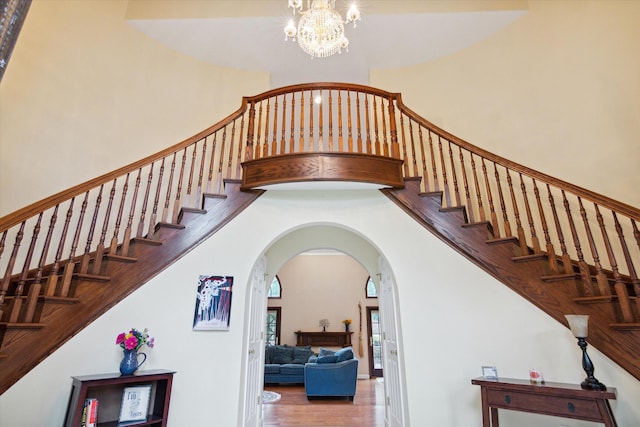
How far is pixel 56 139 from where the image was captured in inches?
142

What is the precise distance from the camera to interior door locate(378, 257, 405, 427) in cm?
356

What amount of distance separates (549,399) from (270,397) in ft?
17.7

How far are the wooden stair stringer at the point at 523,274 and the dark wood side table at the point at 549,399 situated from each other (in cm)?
35

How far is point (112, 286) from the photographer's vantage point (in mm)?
2928

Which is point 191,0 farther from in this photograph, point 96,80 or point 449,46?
point 449,46

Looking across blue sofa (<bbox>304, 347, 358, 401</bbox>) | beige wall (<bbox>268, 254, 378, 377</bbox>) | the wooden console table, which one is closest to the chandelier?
blue sofa (<bbox>304, 347, 358, 401</bbox>)

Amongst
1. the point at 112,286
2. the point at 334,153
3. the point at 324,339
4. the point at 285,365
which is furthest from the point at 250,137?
the point at 324,339

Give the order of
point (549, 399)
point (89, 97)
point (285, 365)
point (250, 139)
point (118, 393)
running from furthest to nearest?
point (285, 365) < point (89, 97) < point (250, 139) < point (118, 393) < point (549, 399)

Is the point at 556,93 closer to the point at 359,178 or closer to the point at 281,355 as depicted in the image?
the point at 359,178

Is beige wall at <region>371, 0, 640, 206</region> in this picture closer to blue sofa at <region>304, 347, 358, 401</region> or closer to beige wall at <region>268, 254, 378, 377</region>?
blue sofa at <region>304, 347, 358, 401</region>

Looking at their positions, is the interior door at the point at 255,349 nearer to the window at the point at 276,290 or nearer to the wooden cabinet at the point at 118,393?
the wooden cabinet at the point at 118,393

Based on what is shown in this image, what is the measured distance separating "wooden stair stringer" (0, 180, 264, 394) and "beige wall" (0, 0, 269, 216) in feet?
4.48

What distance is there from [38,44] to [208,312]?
349 cm

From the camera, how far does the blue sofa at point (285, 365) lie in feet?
24.5
